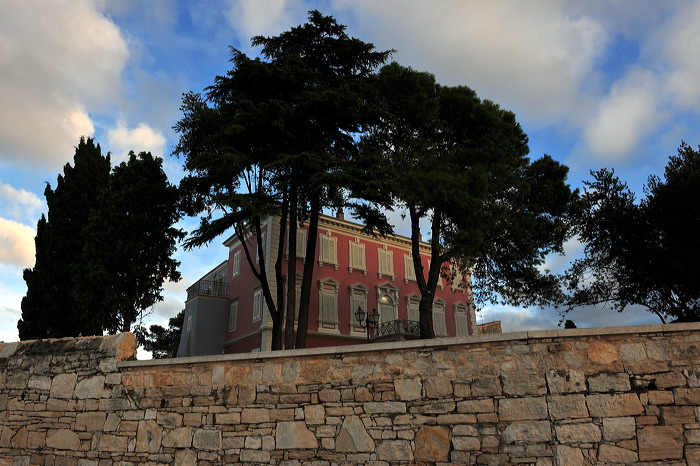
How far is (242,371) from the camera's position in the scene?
7789 mm

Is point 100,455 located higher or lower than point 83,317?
lower

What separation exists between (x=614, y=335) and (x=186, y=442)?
6673 mm

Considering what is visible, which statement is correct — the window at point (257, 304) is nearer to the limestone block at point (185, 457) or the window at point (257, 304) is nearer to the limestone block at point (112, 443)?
the limestone block at point (112, 443)

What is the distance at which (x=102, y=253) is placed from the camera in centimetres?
1681

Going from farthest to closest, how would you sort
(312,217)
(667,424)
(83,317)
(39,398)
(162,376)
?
(312,217) → (83,317) → (39,398) → (162,376) → (667,424)

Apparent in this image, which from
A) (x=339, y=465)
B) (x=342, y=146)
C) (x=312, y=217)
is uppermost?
(x=342, y=146)

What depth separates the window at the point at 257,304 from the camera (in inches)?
1017

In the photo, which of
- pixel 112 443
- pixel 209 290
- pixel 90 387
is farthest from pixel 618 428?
pixel 209 290

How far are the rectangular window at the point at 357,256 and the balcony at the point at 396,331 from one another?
383 centimetres

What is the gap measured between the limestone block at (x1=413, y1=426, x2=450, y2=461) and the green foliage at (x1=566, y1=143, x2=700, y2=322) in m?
13.0

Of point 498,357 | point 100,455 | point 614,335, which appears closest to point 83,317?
point 100,455

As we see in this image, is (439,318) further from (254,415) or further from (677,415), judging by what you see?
(677,415)

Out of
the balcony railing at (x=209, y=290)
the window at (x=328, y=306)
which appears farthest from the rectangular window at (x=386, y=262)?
the balcony railing at (x=209, y=290)

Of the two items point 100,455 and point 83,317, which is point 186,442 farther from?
point 83,317
